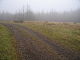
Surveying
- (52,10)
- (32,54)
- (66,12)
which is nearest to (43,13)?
(52,10)

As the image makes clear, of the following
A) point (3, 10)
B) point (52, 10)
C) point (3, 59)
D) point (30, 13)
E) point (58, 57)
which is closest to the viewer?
point (3, 59)

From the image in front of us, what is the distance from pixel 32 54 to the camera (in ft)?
33.9

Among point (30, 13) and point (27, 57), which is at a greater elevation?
point (30, 13)

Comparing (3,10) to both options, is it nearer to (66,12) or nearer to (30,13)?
(30,13)

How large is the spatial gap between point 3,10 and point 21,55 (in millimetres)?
155828

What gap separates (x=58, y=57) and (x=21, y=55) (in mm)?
3090

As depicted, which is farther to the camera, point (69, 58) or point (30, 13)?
point (30, 13)

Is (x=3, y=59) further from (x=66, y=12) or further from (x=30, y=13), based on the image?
(x=66, y=12)

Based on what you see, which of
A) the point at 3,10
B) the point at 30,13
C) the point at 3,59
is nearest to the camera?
the point at 3,59

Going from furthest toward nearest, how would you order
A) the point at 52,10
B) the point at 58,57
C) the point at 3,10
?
the point at 3,10 < the point at 52,10 < the point at 58,57

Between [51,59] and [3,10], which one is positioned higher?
[3,10]

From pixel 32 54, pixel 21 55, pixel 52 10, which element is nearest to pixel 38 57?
pixel 32 54

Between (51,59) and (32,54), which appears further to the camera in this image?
(32,54)

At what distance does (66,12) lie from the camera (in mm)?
143625
